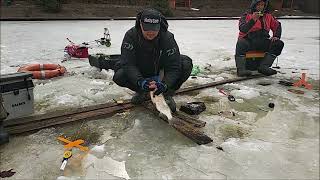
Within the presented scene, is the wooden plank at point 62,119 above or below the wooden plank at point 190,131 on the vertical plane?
above

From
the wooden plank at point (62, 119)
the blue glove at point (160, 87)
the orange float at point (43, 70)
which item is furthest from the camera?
the orange float at point (43, 70)

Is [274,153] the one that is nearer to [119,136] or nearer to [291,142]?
[291,142]

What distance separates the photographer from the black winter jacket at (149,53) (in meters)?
3.98

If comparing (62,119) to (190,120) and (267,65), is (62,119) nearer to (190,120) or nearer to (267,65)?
(190,120)

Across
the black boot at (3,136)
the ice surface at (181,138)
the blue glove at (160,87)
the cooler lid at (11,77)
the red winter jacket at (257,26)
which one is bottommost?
the ice surface at (181,138)

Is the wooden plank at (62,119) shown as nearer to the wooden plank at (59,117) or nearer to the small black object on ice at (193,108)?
the wooden plank at (59,117)

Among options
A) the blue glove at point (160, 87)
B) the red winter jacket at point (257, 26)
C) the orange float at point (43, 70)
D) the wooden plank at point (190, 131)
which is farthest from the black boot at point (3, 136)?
the red winter jacket at point (257, 26)

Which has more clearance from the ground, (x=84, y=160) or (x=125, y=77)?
(x=125, y=77)

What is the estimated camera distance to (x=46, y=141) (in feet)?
11.4

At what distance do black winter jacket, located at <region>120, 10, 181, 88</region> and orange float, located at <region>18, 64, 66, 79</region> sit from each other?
218cm

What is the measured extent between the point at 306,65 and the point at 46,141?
610 cm

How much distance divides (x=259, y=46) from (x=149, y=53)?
304 cm

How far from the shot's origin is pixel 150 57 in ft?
13.6

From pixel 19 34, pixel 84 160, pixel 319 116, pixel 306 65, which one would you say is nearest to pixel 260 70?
pixel 306 65
